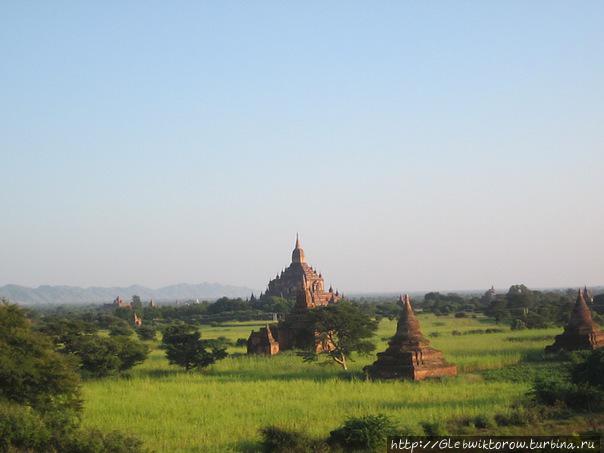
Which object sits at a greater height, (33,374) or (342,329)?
(342,329)

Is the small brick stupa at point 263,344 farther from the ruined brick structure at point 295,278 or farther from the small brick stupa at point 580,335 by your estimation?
the ruined brick structure at point 295,278

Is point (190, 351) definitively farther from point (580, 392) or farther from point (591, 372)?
point (580, 392)

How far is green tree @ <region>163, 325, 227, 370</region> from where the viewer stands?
3384cm

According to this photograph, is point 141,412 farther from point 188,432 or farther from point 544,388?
point 544,388

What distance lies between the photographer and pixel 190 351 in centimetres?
3388

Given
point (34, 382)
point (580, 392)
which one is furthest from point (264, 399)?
point (580, 392)

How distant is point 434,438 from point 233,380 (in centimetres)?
1484

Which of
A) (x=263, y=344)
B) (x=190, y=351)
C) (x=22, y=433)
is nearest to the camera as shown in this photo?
(x=22, y=433)

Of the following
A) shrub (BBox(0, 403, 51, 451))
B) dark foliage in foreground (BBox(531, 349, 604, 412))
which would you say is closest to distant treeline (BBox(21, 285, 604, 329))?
dark foliage in foreground (BBox(531, 349, 604, 412))

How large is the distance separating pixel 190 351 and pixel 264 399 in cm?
1145

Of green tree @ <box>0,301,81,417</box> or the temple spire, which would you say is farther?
the temple spire

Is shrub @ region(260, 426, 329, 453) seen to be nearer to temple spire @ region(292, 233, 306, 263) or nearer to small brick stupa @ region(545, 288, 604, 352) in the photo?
small brick stupa @ region(545, 288, 604, 352)

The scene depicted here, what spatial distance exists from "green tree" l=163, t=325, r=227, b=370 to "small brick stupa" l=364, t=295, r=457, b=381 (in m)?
8.68

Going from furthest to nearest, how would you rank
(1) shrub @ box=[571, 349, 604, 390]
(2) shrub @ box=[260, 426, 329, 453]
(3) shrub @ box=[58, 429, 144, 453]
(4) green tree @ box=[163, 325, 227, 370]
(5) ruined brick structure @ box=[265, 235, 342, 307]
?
(5) ruined brick structure @ box=[265, 235, 342, 307] → (4) green tree @ box=[163, 325, 227, 370] → (1) shrub @ box=[571, 349, 604, 390] → (2) shrub @ box=[260, 426, 329, 453] → (3) shrub @ box=[58, 429, 144, 453]
